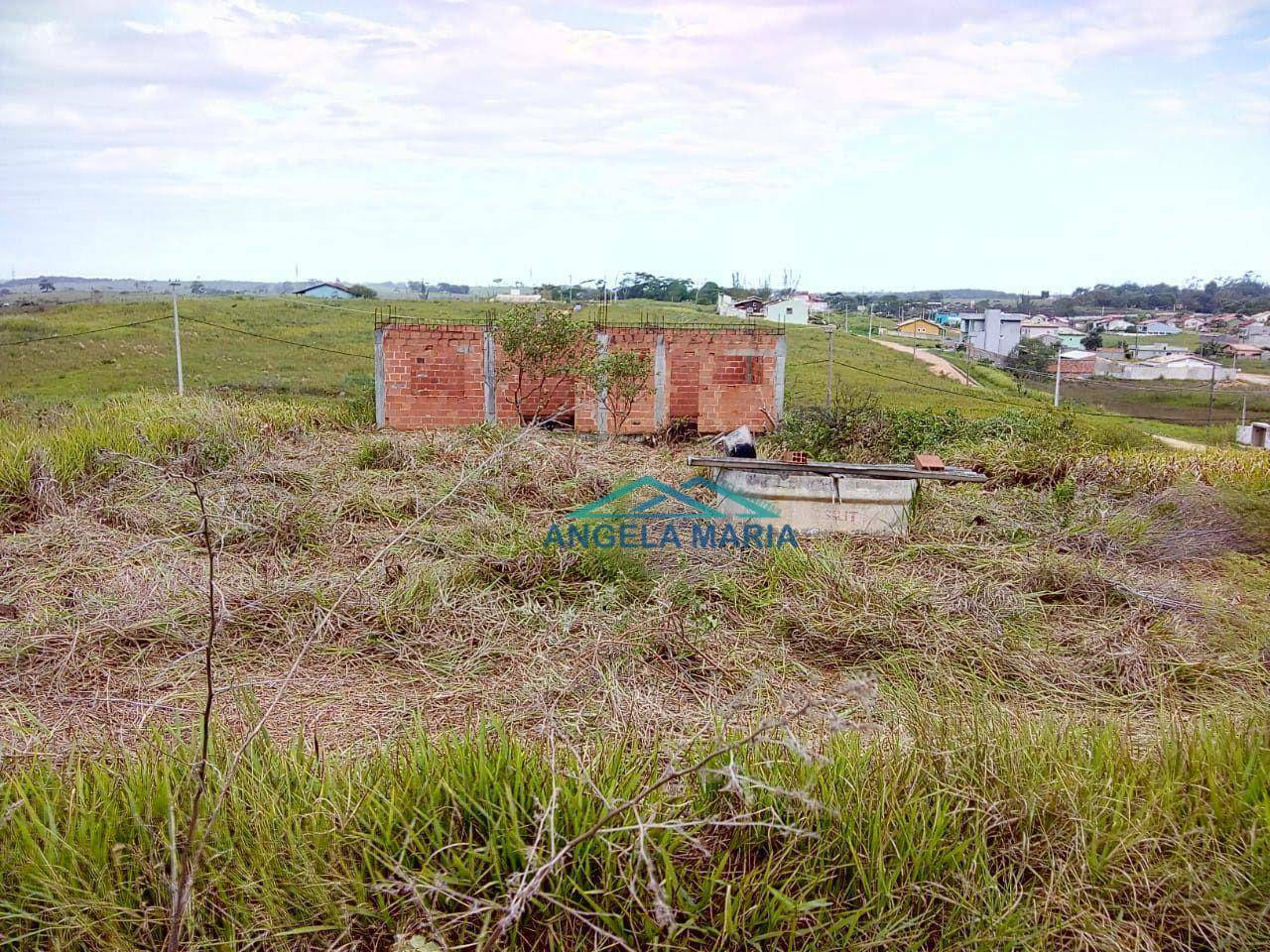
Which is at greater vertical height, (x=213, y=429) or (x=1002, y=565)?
(x=213, y=429)

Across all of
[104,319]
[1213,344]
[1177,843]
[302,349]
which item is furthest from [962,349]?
[1177,843]

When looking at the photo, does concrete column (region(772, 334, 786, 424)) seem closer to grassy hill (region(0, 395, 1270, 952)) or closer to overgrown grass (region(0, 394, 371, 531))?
grassy hill (region(0, 395, 1270, 952))

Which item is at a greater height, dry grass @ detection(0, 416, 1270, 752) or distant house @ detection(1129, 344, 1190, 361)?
distant house @ detection(1129, 344, 1190, 361)

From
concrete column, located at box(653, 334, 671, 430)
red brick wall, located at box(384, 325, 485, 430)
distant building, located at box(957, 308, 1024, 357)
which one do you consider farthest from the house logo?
distant building, located at box(957, 308, 1024, 357)

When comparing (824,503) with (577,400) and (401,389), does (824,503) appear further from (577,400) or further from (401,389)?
(401,389)

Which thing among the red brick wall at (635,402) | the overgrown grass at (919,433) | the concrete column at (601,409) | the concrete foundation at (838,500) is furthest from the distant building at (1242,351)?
the concrete foundation at (838,500)

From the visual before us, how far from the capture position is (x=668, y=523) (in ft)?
19.7

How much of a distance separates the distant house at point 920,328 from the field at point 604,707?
3832cm

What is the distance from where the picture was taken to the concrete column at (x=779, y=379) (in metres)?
10.5

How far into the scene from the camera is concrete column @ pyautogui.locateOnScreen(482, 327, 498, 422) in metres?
10.1

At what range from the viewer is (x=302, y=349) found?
81.9ft

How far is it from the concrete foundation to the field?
10.4 inches

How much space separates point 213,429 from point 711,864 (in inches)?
274

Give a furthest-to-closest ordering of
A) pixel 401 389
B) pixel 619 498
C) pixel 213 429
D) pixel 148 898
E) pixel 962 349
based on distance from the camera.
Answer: pixel 962 349 < pixel 401 389 < pixel 213 429 < pixel 619 498 < pixel 148 898
